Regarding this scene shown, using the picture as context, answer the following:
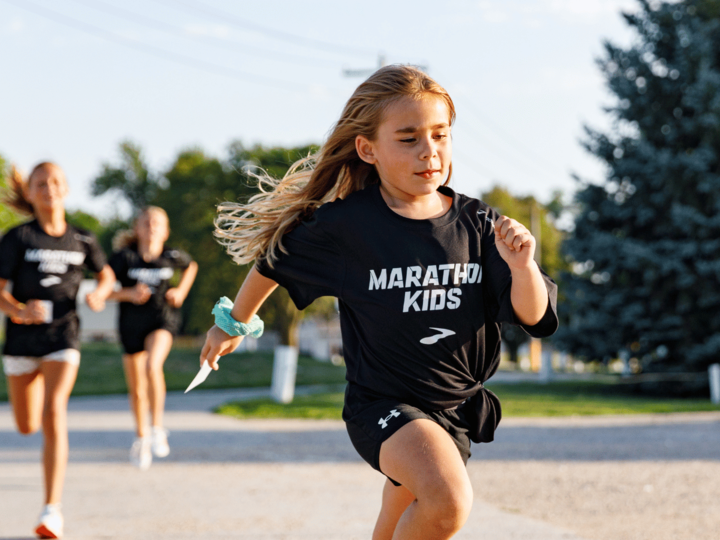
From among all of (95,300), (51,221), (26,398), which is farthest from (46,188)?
(26,398)

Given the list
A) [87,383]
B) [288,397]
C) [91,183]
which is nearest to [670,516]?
[288,397]

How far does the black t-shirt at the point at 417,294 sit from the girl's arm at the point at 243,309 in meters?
0.22

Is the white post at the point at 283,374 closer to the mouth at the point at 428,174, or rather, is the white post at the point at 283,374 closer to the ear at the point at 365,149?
the ear at the point at 365,149

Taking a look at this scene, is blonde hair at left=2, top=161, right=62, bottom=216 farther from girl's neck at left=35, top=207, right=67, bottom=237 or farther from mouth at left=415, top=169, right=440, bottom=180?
mouth at left=415, top=169, right=440, bottom=180

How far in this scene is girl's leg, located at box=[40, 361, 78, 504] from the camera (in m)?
4.88

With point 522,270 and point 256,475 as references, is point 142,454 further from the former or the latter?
point 522,270

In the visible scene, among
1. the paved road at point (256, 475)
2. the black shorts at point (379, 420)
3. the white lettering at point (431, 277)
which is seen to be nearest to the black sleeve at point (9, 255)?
the paved road at point (256, 475)

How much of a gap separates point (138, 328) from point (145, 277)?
535 millimetres

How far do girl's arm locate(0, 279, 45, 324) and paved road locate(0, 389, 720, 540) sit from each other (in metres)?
1.23

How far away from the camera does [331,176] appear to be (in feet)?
11.3

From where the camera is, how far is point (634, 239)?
2044 cm

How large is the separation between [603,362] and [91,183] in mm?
53891

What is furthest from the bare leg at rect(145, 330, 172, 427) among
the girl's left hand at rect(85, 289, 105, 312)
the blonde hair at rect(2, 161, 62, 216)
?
the blonde hair at rect(2, 161, 62, 216)

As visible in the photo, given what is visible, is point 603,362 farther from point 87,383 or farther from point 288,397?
point 87,383
